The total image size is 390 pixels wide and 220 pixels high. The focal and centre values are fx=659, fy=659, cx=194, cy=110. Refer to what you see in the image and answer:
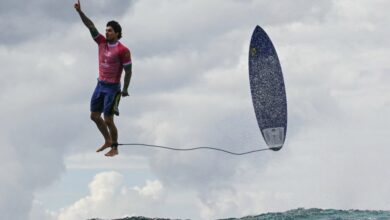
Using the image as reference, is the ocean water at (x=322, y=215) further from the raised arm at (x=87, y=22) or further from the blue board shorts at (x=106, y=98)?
the raised arm at (x=87, y=22)

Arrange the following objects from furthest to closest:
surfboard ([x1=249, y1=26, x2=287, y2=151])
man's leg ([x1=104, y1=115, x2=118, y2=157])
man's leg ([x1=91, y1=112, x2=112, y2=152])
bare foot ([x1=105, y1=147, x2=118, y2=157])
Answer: surfboard ([x1=249, y1=26, x2=287, y2=151]) → bare foot ([x1=105, y1=147, x2=118, y2=157]) → man's leg ([x1=91, y1=112, x2=112, y2=152]) → man's leg ([x1=104, y1=115, x2=118, y2=157])

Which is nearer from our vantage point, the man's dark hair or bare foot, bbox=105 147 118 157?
the man's dark hair

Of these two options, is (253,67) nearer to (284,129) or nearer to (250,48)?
(250,48)

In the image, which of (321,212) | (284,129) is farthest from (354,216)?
(284,129)

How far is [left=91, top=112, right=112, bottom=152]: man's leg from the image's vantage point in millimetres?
18700

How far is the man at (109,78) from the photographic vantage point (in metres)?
17.9

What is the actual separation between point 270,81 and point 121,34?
25.7 feet

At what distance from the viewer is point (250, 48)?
989 inches

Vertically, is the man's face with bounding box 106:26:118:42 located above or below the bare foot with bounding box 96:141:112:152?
above

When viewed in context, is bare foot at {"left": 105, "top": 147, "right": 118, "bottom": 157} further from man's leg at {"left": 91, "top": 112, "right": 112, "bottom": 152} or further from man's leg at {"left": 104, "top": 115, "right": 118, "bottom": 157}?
man's leg at {"left": 91, "top": 112, "right": 112, "bottom": 152}

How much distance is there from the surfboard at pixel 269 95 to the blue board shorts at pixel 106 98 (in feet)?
23.0

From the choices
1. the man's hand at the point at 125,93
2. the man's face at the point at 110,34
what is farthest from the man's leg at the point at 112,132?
the man's face at the point at 110,34

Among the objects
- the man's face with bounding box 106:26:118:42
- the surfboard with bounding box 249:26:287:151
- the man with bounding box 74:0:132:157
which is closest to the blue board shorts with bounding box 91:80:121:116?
the man with bounding box 74:0:132:157

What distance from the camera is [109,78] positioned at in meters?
18.2
